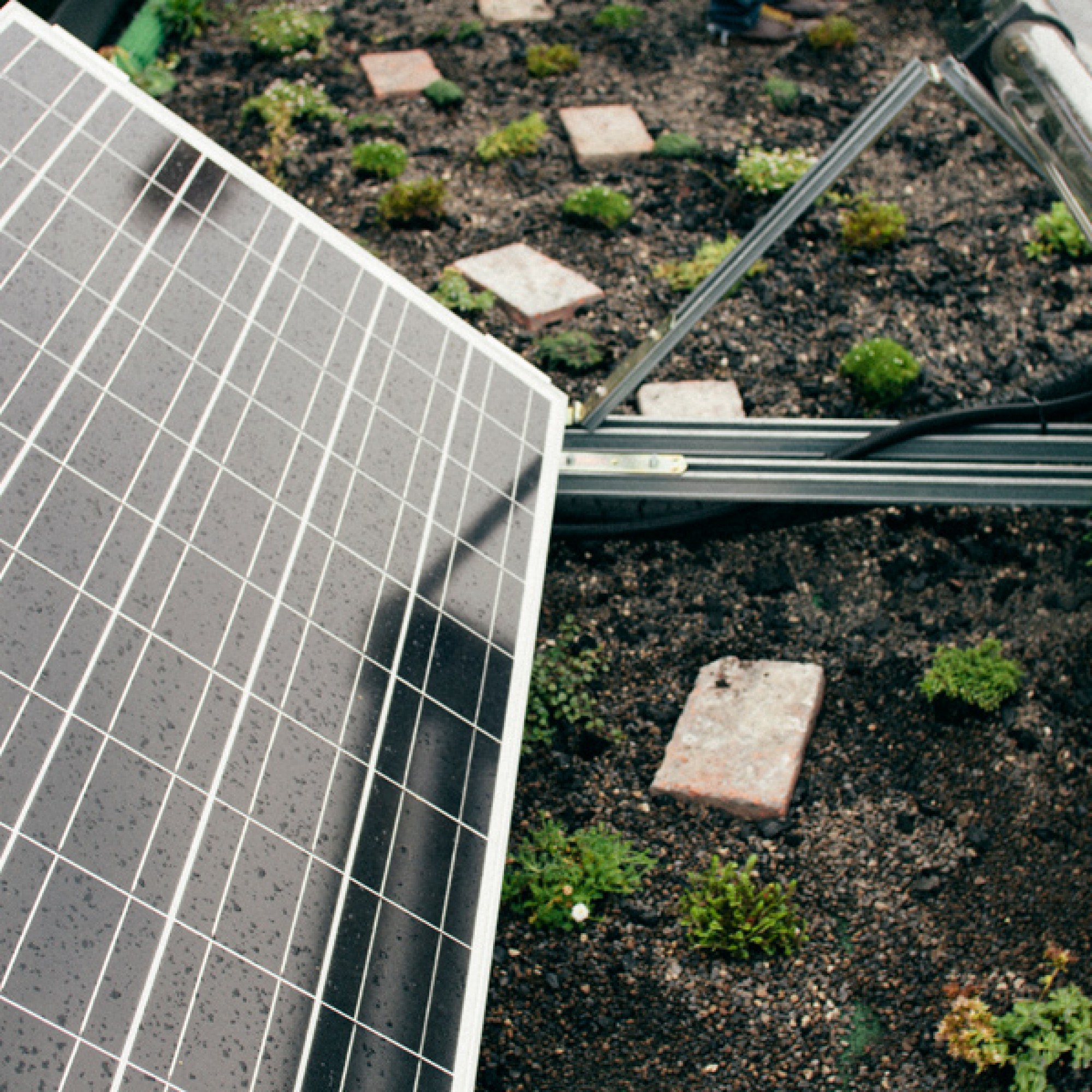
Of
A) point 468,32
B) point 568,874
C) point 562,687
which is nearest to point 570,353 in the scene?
point 562,687

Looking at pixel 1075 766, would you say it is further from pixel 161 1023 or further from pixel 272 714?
pixel 161 1023

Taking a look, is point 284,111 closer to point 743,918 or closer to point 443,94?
point 443,94

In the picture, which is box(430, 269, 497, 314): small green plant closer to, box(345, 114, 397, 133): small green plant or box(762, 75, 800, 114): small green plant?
box(345, 114, 397, 133): small green plant

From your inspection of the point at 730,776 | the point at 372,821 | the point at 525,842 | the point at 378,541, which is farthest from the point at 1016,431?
the point at 372,821

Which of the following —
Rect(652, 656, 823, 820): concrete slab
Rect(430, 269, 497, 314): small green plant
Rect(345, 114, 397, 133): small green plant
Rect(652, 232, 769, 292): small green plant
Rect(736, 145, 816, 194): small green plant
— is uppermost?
Rect(345, 114, 397, 133): small green plant

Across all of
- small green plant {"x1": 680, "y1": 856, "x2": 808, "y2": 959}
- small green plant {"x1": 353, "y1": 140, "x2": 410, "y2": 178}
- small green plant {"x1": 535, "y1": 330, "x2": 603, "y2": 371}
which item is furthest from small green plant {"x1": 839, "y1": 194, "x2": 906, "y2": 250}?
small green plant {"x1": 680, "y1": 856, "x2": 808, "y2": 959}

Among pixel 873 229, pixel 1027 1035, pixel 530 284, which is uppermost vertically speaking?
pixel 530 284
